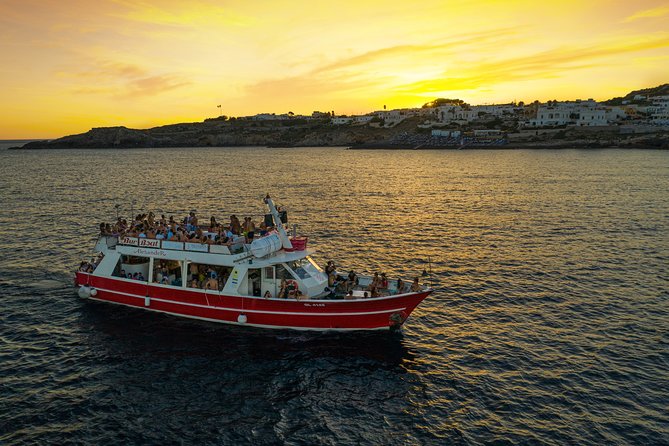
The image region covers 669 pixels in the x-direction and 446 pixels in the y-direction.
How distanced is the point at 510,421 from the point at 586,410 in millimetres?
3266

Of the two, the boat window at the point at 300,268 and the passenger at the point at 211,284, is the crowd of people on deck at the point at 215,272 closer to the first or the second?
the passenger at the point at 211,284

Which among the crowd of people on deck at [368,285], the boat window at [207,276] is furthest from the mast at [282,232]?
the boat window at [207,276]

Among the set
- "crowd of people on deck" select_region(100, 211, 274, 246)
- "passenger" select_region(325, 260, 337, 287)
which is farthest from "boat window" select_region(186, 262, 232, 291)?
"passenger" select_region(325, 260, 337, 287)

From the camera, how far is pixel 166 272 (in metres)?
24.5

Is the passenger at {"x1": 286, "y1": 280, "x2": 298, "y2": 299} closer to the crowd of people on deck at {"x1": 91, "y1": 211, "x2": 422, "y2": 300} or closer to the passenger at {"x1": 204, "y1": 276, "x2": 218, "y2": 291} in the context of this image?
the crowd of people on deck at {"x1": 91, "y1": 211, "x2": 422, "y2": 300}

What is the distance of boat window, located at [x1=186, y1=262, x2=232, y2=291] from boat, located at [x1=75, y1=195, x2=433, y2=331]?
2.0 inches

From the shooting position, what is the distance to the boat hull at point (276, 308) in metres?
21.4

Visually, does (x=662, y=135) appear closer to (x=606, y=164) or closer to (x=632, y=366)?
(x=606, y=164)

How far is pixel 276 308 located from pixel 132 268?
957 cm

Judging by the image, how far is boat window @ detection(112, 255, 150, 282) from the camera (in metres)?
25.2

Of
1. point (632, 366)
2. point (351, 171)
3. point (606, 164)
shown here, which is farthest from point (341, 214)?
point (606, 164)

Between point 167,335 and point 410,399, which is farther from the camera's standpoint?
point 167,335

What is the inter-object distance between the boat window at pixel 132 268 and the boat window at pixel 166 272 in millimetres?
1020

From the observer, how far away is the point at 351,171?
353 feet
